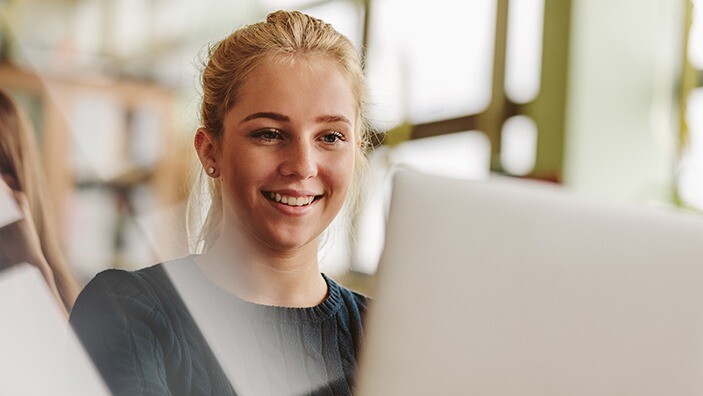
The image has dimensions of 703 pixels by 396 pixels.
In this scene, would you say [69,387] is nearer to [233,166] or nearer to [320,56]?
[233,166]

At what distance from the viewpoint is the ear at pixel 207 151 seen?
1160 mm

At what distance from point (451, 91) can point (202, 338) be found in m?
2.86

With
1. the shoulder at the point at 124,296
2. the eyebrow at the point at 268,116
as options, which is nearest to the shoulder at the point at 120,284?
the shoulder at the point at 124,296

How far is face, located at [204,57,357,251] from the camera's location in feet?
3.59

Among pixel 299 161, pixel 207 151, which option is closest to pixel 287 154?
pixel 299 161

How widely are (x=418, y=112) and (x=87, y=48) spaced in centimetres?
155

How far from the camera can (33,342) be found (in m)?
1.21

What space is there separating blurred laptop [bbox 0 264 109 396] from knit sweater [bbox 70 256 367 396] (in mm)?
60

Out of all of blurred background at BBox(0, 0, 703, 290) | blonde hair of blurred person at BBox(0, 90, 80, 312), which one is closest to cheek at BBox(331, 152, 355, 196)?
blonde hair of blurred person at BBox(0, 90, 80, 312)

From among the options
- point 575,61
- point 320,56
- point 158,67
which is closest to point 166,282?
point 320,56

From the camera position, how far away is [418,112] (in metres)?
3.84

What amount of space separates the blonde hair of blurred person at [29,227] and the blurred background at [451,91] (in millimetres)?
557

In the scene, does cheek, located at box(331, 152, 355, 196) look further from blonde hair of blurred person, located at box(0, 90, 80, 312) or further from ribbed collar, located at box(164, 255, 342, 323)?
blonde hair of blurred person, located at box(0, 90, 80, 312)

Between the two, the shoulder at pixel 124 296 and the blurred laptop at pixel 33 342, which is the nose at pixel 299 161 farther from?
the blurred laptop at pixel 33 342
